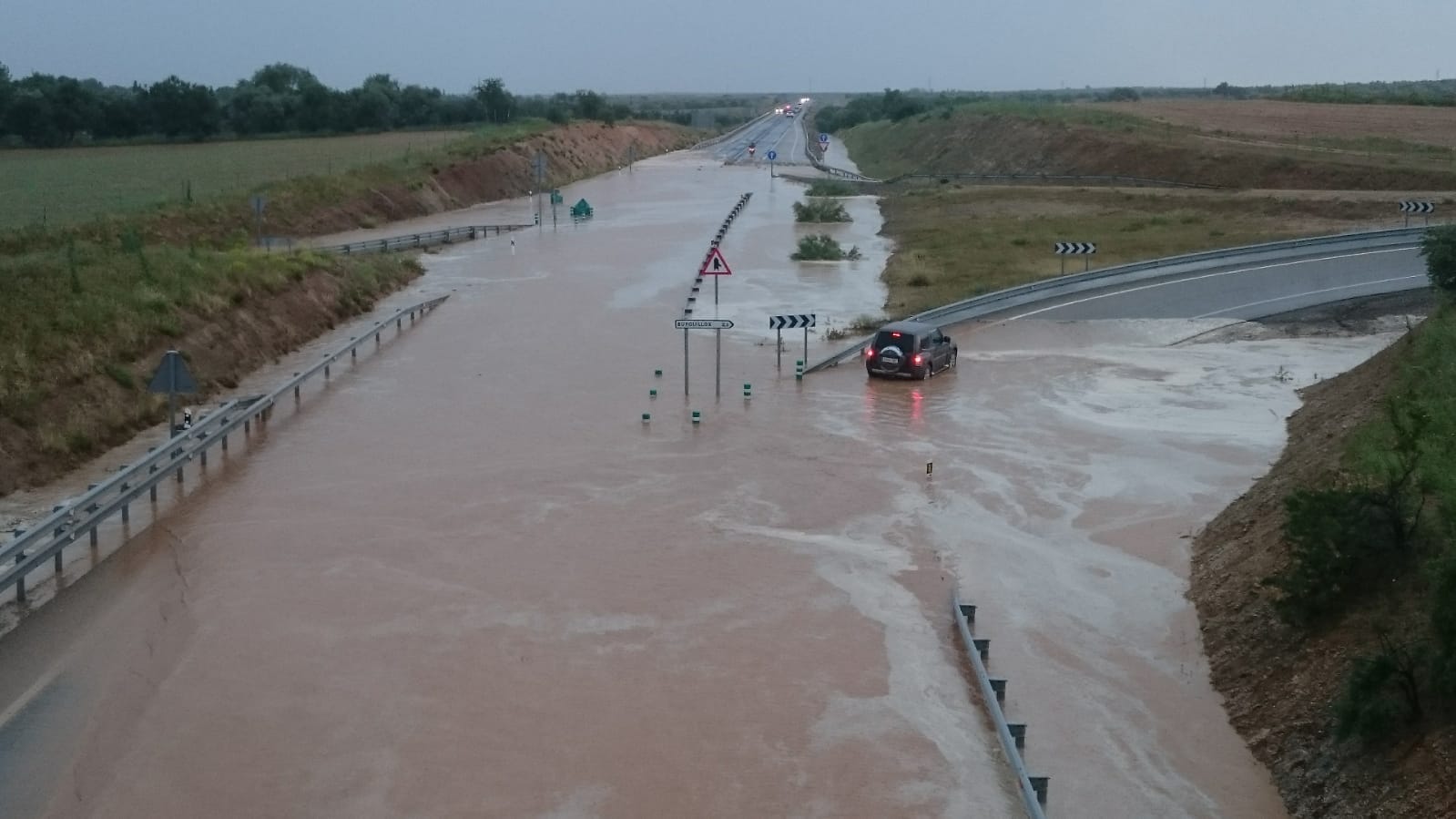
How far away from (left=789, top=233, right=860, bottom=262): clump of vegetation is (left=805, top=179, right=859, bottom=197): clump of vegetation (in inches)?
1098

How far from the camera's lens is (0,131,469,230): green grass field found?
→ 49094 millimetres

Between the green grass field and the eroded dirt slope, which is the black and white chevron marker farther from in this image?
the green grass field

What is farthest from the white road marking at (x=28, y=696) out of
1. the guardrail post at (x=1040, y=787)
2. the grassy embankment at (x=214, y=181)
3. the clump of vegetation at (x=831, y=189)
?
the clump of vegetation at (x=831, y=189)

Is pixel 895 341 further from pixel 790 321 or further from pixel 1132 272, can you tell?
pixel 1132 272

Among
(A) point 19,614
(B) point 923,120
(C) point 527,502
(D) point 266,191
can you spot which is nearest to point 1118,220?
(D) point 266,191

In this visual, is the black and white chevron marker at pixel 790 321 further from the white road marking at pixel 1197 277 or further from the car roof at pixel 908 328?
the white road marking at pixel 1197 277

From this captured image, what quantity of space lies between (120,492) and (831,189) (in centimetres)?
6359

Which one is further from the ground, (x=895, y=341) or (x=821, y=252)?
(x=821, y=252)

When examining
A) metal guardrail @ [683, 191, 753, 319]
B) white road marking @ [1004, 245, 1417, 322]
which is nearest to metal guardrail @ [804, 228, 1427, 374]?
white road marking @ [1004, 245, 1417, 322]

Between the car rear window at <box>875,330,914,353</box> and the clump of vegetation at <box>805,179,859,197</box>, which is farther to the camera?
the clump of vegetation at <box>805,179,859,197</box>

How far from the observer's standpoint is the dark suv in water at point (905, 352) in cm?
2862

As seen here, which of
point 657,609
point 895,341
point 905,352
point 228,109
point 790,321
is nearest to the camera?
point 657,609

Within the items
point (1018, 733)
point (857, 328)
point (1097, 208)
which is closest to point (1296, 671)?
point (1018, 733)

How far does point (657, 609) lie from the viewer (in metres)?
Result: 16.0
